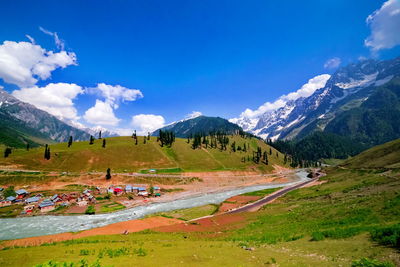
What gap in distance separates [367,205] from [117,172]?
138619 mm

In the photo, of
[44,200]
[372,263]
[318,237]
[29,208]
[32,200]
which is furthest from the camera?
[44,200]

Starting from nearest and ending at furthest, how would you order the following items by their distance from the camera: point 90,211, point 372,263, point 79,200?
point 372,263 → point 90,211 → point 79,200

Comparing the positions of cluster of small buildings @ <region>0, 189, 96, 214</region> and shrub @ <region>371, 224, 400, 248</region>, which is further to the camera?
cluster of small buildings @ <region>0, 189, 96, 214</region>

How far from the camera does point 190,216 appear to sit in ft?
221

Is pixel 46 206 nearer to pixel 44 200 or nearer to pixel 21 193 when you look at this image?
pixel 44 200

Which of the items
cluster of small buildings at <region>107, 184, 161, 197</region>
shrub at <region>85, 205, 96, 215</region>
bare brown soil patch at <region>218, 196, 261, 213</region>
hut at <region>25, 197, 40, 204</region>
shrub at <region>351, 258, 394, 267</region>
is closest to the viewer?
shrub at <region>351, 258, 394, 267</region>

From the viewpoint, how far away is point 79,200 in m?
91.4

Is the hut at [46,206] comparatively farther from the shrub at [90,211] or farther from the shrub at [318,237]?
the shrub at [318,237]

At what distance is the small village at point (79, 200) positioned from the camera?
79938mm

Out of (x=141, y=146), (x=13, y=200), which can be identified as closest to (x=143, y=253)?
(x=13, y=200)

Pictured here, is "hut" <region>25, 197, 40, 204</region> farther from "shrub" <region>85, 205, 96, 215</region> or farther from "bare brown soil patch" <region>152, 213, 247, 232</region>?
"bare brown soil patch" <region>152, 213, 247, 232</region>

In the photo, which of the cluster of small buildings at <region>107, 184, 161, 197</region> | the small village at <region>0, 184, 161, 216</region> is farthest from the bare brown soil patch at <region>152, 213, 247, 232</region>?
the cluster of small buildings at <region>107, 184, 161, 197</region>

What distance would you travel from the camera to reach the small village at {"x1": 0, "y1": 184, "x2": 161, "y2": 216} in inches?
3147

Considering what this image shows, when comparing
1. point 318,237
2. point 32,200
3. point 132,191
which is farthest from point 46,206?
point 318,237
